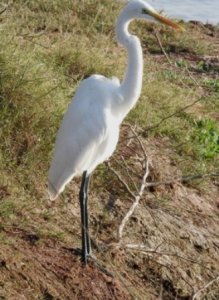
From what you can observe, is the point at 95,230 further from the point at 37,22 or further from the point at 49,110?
the point at 37,22

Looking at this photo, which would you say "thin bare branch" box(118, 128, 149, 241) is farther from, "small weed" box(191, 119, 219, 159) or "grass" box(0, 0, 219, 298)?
"small weed" box(191, 119, 219, 159)

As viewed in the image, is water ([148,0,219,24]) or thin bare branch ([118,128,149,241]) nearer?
thin bare branch ([118,128,149,241])

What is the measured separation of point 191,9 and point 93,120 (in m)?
6.98

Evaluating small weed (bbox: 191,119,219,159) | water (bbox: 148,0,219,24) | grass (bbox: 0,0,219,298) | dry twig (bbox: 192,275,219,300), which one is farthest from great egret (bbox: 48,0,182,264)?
water (bbox: 148,0,219,24)

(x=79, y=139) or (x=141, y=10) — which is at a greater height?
(x=141, y=10)

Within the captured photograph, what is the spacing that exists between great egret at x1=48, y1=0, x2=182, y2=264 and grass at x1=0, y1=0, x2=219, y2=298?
29 centimetres

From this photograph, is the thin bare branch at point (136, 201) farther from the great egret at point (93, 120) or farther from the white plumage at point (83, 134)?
the white plumage at point (83, 134)

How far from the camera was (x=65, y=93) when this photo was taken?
17.5ft

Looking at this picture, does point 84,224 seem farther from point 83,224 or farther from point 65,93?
point 65,93

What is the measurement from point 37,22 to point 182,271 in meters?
3.28

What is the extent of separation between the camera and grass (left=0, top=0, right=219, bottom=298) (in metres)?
4.49

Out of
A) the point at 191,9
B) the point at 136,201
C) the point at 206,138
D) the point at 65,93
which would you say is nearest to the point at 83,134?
the point at 136,201

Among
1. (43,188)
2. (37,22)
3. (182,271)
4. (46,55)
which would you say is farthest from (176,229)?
(37,22)

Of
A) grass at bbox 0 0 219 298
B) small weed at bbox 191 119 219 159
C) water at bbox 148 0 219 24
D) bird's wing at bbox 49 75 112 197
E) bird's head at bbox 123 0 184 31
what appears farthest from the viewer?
water at bbox 148 0 219 24
